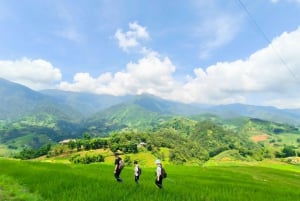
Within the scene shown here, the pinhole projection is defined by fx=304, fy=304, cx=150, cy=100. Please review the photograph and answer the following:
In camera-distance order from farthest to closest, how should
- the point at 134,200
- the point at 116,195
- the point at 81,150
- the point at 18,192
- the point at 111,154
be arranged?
1. the point at 81,150
2. the point at 111,154
3. the point at 18,192
4. the point at 116,195
5. the point at 134,200

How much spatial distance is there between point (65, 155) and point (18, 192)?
505ft

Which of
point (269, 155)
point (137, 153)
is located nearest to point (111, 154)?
point (137, 153)

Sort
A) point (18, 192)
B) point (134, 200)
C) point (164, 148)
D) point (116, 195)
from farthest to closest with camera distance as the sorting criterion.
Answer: point (164, 148) → point (18, 192) → point (116, 195) → point (134, 200)

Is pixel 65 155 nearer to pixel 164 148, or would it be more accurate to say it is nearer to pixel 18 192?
pixel 164 148

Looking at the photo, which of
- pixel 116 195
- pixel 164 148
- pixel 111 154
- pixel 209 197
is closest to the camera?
pixel 116 195

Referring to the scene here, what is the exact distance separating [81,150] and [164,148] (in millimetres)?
53054

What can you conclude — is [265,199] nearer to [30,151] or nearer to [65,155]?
[65,155]

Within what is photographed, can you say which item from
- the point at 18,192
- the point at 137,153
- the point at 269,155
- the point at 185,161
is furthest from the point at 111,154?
the point at 18,192

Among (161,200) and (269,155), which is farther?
(269,155)

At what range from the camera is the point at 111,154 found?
157 metres

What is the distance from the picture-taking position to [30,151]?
174375 millimetres

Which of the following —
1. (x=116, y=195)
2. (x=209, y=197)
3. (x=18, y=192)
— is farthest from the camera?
(x=18, y=192)

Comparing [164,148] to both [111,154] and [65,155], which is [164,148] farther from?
[65,155]

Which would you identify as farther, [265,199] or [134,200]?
[265,199]
